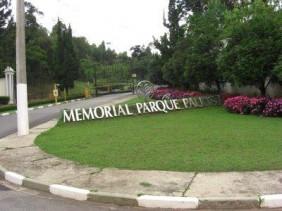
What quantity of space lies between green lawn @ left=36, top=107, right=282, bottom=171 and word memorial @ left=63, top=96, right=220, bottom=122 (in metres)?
1.99

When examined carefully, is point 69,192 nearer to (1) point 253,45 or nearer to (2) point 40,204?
(2) point 40,204

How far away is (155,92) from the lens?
121 feet

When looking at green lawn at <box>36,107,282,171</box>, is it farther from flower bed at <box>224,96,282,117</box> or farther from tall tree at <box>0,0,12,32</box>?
tall tree at <box>0,0,12,32</box>

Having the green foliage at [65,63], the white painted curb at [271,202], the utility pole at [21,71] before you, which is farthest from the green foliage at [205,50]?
the green foliage at [65,63]

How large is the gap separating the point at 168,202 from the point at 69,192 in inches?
65.4

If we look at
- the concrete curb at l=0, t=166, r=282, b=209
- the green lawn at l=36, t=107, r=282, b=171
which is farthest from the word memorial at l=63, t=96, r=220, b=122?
the concrete curb at l=0, t=166, r=282, b=209

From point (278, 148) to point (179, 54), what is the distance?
22.9m

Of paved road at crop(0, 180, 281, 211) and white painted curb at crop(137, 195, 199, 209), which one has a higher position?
white painted curb at crop(137, 195, 199, 209)

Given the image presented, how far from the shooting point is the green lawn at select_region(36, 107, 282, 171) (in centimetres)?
905

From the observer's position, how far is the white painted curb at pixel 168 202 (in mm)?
6846

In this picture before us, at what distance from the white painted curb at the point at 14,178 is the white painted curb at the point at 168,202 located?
2614 millimetres

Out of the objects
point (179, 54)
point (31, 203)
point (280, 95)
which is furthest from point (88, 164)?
point (179, 54)

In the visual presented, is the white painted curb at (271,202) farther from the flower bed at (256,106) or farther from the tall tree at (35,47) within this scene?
the tall tree at (35,47)

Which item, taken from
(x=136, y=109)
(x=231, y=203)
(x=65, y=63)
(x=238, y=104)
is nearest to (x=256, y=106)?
(x=238, y=104)
